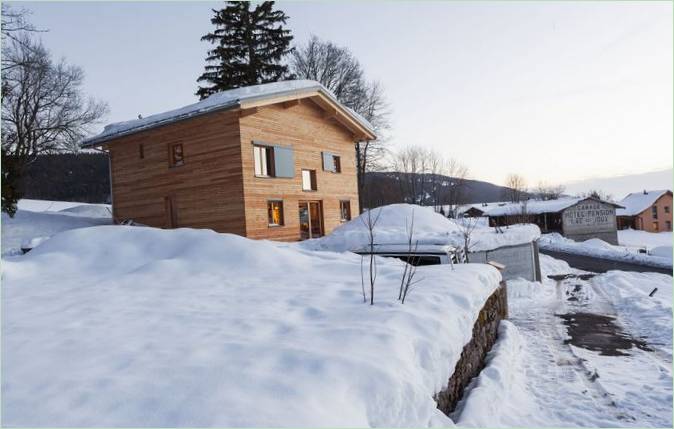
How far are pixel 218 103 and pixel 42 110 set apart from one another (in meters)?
18.6

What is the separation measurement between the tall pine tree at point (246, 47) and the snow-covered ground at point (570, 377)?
90.0 feet

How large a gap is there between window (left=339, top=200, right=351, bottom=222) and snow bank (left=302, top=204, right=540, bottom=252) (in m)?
4.90

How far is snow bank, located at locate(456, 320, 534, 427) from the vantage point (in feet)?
14.1

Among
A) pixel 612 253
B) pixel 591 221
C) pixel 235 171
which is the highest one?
pixel 235 171

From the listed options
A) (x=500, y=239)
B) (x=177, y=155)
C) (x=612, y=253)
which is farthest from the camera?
(x=612, y=253)

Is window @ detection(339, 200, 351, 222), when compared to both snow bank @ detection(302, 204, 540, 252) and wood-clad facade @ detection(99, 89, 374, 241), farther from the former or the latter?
A: snow bank @ detection(302, 204, 540, 252)

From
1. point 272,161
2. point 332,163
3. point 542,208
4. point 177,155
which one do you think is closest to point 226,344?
point 272,161

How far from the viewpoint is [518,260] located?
1370 cm

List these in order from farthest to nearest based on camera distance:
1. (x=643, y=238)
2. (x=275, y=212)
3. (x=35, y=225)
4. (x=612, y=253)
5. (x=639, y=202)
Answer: (x=639, y=202)
(x=643, y=238)
(x=612, y=253)
(x=35, y=225)
(x=275, y=212)

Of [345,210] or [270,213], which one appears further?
[345,210]

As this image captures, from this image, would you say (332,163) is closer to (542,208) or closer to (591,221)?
(542,208)

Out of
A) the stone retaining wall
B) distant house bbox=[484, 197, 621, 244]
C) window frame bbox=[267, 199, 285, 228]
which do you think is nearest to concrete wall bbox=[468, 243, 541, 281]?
the stone retaining wall

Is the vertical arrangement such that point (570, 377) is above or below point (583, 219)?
below

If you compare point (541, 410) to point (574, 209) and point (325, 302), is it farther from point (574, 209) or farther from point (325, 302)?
point (574, 209)
